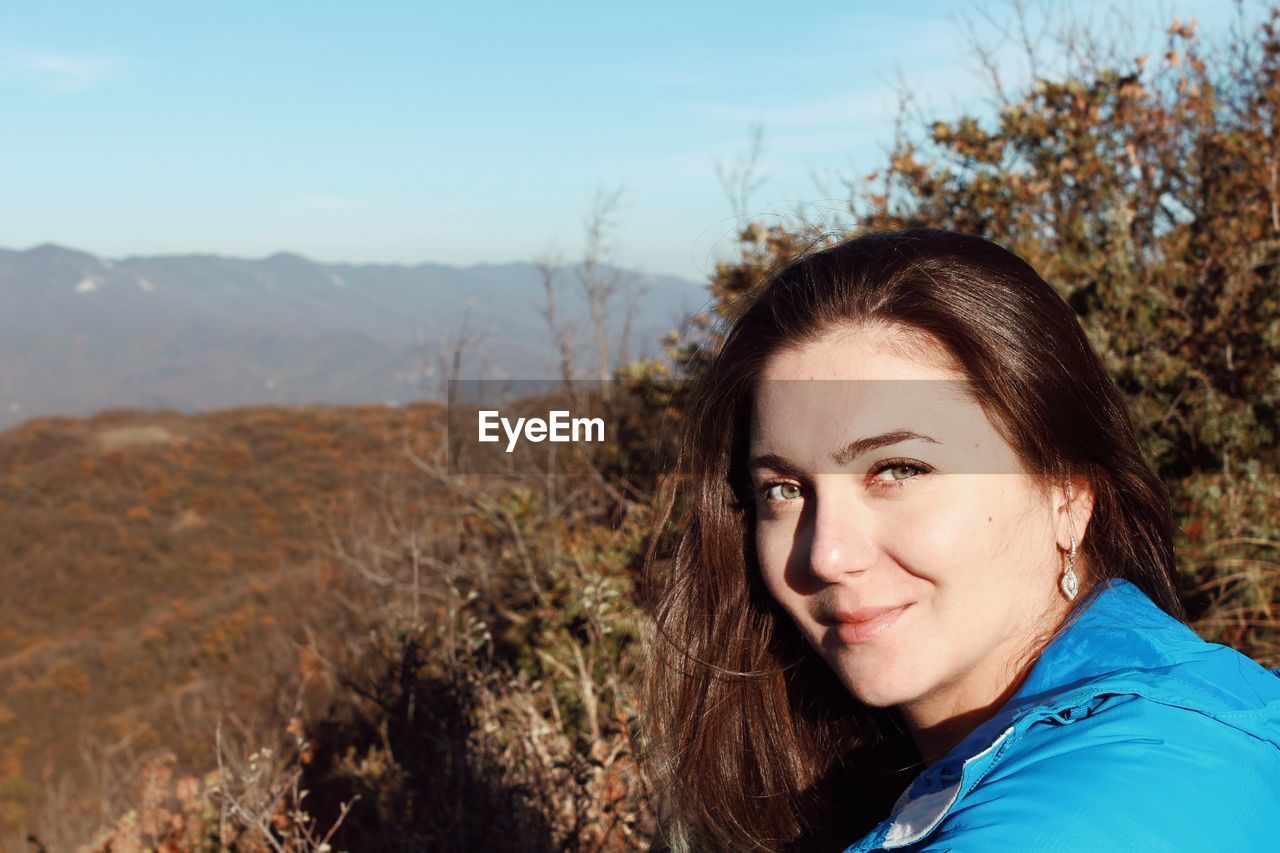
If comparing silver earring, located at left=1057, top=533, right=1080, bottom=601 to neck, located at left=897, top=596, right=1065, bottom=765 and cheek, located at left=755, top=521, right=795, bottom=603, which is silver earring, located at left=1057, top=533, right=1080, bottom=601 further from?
cheek, located at left=755, top=521, right=795, bottom=603

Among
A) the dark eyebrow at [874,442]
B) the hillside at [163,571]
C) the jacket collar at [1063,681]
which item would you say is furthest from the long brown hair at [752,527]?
the hillside at [163,571]

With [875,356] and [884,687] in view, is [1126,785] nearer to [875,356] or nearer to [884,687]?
[884,687]

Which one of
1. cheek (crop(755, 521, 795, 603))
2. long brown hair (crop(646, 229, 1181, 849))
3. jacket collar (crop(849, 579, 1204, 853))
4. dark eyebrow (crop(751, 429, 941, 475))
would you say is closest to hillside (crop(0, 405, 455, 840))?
long brown hair (crop(646, 229, 1181, 849))

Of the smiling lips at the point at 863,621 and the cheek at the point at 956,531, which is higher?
the cheek at the point at 956,531

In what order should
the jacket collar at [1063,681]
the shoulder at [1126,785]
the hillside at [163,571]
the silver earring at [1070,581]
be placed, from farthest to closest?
the hillside at [163,571], the silver earring at [1070,581], the jacket collar at [1063,681], the shoulder at [1126,785]

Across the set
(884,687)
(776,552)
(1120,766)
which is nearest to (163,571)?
(776,552)

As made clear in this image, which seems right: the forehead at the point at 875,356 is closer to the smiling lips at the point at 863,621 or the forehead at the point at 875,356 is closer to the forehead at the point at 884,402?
the forehead at the point at 884,402
